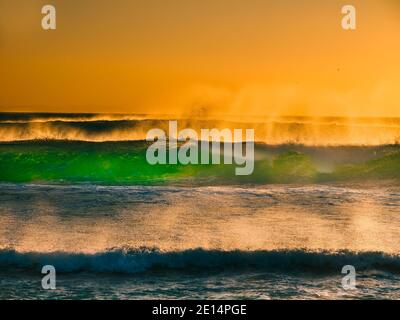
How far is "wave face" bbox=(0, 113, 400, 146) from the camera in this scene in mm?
17547

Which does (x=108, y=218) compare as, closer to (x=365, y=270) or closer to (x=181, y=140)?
(x=365, y=270)

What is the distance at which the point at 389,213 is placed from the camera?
8.05 meters

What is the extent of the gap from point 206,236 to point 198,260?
0.61 meters

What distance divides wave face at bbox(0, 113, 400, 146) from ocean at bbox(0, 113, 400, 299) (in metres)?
4.70

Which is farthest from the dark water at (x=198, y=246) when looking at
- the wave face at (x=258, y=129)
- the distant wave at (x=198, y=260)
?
the wave face at (x=258, y=129)

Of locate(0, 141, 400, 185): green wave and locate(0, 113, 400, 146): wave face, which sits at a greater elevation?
locate(0, 113, 400, 146): wave face

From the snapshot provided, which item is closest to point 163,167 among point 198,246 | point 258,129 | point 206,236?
point 206,236

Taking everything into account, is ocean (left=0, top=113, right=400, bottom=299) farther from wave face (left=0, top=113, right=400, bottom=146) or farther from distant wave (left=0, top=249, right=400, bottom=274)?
wave face (left=0, top=113, right=400, bottom=146)

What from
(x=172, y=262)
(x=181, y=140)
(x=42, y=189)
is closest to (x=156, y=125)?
(x=181, y=140)

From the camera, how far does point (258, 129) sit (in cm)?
1997

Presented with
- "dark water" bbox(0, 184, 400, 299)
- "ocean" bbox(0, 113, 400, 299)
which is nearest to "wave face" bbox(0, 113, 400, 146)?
"ocean" bbox(0, 113, 400, 299)

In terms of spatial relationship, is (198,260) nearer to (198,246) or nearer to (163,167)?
(198,246)

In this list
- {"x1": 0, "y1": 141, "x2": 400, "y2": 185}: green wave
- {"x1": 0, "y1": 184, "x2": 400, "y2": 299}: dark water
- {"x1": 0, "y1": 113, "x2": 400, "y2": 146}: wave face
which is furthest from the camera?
{"x1": 0, "y1": 113, "x2": 400, "y2": 146}: wave face

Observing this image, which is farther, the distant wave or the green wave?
the green wave
